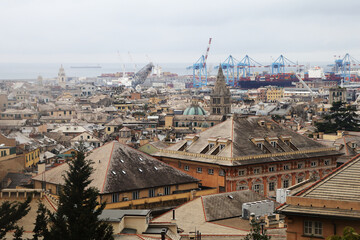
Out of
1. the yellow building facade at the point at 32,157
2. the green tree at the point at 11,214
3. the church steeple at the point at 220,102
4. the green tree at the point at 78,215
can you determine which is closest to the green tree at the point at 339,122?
the yellow building facade at the point at 32,157

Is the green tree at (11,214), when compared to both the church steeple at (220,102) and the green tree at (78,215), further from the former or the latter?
the church steeple at (220,102)

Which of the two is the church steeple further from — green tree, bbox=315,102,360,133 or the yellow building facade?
the yellow building facade

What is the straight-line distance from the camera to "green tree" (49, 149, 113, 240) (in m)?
30.9

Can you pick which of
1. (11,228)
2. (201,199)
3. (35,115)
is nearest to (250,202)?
(201,199)

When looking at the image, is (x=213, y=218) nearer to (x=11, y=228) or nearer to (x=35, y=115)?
(x=11, y=228)

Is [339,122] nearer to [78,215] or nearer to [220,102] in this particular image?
[220,102]

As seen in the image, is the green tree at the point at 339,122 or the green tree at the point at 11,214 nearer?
the green tree at the point at 11,214

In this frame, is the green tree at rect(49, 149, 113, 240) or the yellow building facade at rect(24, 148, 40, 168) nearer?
the green tree at rect(49, 149, 113, 240)

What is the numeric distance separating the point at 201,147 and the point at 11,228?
32.0 m

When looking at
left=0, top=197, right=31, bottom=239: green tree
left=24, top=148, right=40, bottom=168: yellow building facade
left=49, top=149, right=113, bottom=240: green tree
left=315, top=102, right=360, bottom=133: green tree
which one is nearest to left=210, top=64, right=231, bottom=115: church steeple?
left=315, top=102, right=360, bottom=133: green tree

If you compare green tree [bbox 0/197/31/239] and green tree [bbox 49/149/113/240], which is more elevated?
green tree [bbox 49/149/113/240]

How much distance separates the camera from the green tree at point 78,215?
3089 cm

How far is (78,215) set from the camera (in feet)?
105

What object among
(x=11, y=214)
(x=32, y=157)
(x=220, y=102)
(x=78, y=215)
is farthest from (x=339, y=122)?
(x=78, y=215)
